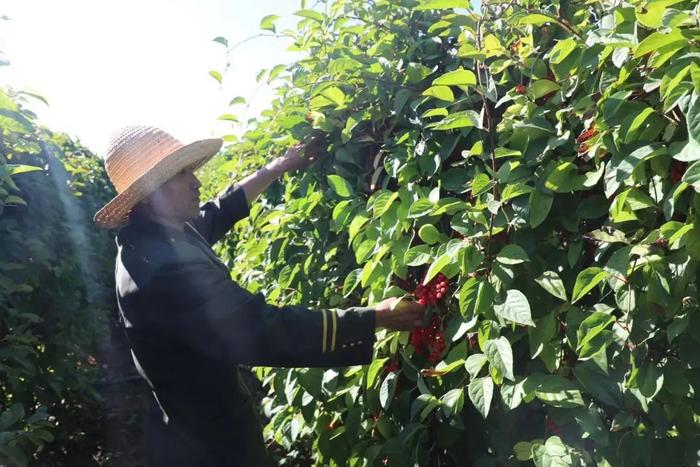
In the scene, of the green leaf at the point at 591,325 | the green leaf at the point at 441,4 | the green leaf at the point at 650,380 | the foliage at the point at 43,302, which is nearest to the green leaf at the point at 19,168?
the foliage at the point at 43,302

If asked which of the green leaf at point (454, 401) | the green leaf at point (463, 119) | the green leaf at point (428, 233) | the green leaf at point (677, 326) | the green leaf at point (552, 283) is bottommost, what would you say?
the green leaf at point (454, 401)

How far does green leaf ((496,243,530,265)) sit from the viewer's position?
4.23 ft

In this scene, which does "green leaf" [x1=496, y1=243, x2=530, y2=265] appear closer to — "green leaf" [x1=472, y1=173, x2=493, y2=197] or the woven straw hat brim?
"green leaf" [x1=472, y1=173, x2=493, y2=197]

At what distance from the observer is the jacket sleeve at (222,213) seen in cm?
258

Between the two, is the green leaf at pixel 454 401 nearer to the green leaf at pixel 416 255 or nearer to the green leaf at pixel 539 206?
the green leaf at pixel 416 255

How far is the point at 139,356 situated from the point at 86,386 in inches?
118

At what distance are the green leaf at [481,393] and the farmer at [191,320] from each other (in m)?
0.28

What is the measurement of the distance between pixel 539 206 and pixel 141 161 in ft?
4.31

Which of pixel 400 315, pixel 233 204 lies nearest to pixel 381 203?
pixel 400 315

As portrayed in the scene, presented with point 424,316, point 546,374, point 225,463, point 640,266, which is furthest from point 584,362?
point 225,463

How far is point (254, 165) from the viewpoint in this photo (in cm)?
281

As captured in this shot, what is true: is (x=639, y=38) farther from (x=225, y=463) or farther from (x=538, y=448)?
(x=225, y=463)

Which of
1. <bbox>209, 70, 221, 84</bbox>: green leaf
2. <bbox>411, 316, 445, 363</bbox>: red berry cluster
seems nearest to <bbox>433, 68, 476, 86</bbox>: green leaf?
<bbox>411, 316, 445, 363</bbox>: red berry cluster

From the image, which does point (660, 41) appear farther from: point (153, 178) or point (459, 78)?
point (153, 178)
